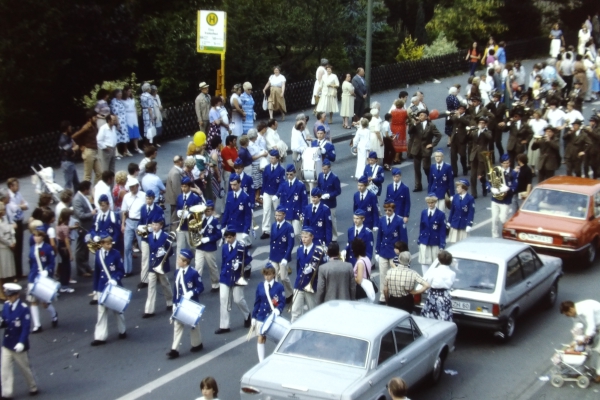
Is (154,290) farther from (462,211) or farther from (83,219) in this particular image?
(462,211)

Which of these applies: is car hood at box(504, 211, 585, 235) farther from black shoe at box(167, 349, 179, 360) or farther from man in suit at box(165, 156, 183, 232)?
black shoe at box(167, 349, 179, 360)

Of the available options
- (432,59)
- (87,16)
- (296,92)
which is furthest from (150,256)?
(432,59)

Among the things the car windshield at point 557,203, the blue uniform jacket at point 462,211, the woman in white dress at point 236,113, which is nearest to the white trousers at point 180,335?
the blue uniform jacket at point 462,211

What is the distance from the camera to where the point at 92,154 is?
21.3m

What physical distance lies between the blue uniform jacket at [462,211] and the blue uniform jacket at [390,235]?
189cm

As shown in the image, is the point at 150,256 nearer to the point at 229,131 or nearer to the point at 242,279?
the point at 242,279

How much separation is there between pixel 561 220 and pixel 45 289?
9.46 metres

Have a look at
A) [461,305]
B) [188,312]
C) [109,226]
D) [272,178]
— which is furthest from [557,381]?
[272,178]

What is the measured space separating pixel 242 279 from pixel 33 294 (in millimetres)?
3133

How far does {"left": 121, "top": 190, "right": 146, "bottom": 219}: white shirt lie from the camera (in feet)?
56.5

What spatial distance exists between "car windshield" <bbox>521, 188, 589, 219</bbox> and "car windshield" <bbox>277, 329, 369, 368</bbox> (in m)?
8.05

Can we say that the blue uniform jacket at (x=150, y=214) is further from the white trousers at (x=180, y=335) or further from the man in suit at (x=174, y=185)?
the white trousers at (x=180, y=335)

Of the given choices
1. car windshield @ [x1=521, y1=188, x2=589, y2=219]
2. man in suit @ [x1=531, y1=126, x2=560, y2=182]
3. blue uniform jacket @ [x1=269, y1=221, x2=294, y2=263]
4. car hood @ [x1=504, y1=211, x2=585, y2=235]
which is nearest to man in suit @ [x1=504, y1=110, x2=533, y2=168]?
man in suit @ [x1=531, y1=126, x2=560, y2=182]

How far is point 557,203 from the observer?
1822 centimetres
